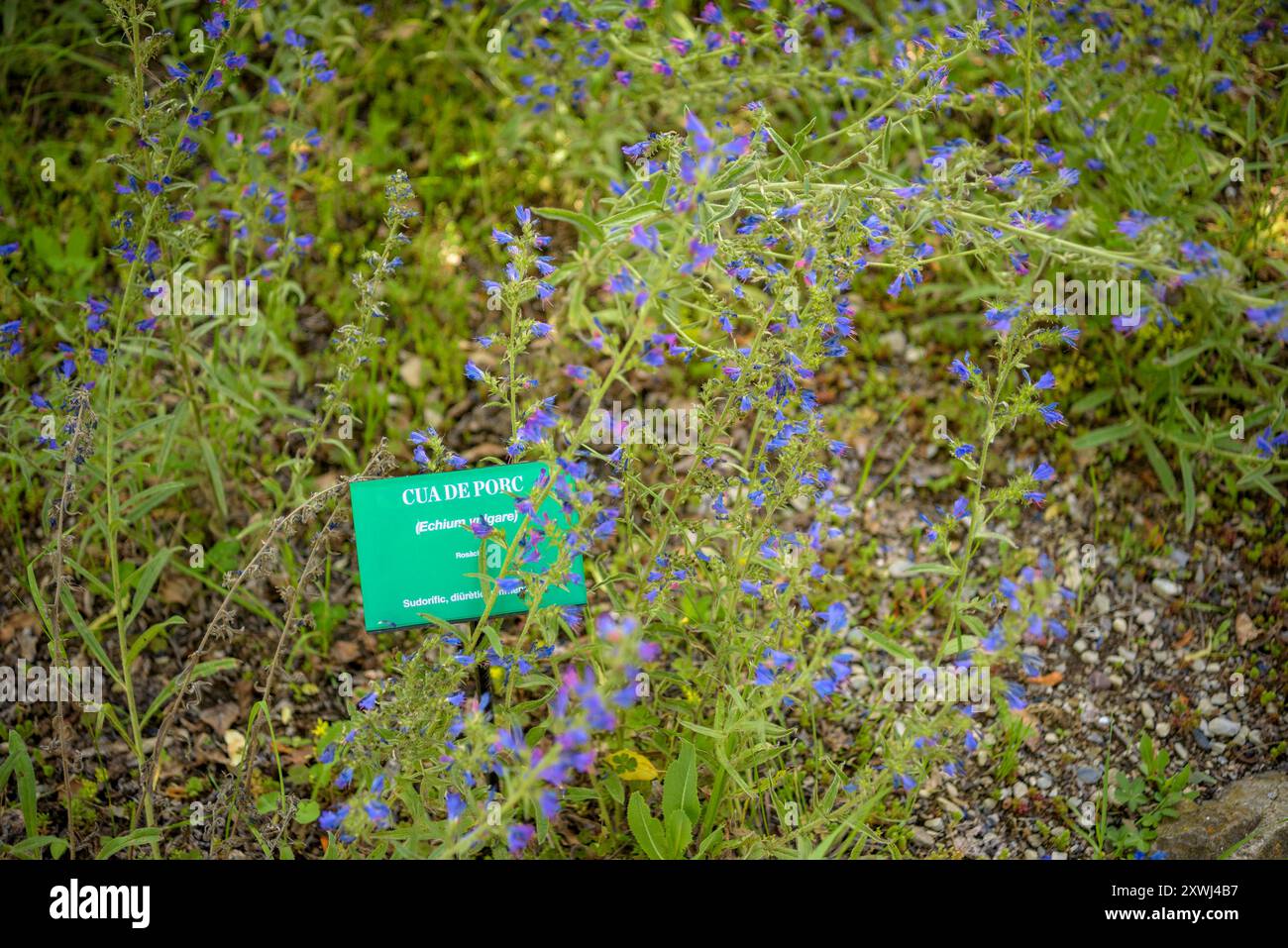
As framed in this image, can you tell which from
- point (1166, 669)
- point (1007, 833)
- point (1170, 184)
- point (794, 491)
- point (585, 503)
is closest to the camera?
point (585, 503)

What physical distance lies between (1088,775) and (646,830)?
1586 mm

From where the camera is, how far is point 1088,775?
11.8 ft

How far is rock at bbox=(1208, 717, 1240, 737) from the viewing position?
3.65 meters

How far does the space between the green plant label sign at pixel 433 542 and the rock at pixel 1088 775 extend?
1.84 m

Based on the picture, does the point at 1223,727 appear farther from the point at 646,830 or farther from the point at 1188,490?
the point at 646,830

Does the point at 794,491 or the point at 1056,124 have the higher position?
the point at 1056,124

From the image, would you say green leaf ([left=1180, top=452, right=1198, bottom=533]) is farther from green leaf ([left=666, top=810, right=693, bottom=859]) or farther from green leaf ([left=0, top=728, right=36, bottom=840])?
green leaf ([left=0, top=728, right=36, bottom=840])

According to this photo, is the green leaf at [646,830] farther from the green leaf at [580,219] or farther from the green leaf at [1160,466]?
the green leaf at [1160,466]

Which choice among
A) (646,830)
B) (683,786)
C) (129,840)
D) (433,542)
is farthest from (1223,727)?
(129,840)

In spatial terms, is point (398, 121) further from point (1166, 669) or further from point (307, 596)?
point (1166, 669)

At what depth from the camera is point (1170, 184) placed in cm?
413

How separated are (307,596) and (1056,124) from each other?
360 centimetres

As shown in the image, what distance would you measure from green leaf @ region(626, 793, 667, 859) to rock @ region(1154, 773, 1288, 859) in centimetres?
154

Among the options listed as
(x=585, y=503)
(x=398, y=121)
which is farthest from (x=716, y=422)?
(x=398, y=121)
